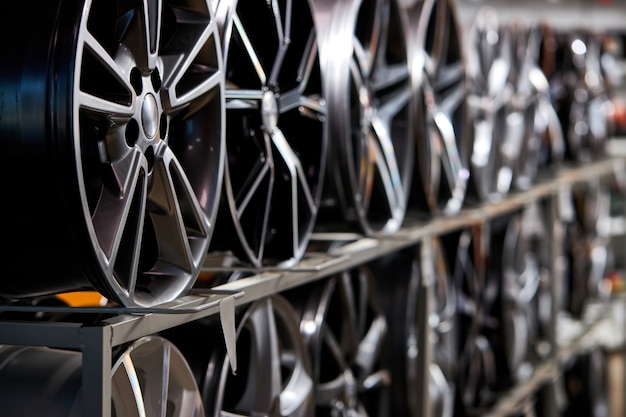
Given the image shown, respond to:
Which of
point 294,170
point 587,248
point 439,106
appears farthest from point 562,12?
point 294,170

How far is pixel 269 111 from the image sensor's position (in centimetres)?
178

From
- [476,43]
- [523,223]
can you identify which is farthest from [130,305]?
[523,223]

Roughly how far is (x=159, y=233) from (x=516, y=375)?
2.58 metres

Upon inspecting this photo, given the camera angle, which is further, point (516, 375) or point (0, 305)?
point (516, 375)

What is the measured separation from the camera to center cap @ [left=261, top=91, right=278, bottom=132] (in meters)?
1.76

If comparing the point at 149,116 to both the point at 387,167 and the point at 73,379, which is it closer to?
the point at 73,379

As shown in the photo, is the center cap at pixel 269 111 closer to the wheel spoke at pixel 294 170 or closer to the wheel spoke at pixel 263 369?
the wheel spoke at pixel 294 170

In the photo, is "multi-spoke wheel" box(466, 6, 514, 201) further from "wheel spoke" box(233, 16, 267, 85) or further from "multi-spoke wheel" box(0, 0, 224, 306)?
"multi-spoke wheel" box(0, 0, 224, 306)

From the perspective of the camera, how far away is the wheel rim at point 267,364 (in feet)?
5.86

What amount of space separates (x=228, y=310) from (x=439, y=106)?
1671 mm

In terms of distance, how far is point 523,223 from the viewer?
3920 mm

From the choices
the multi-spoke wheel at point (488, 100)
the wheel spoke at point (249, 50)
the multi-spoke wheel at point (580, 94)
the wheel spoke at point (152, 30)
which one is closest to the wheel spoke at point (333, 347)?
the wheel spoke at point (249, 50)

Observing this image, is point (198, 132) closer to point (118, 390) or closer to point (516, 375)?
point (118, 390)

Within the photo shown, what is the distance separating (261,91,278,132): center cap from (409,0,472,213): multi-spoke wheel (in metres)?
0.88
